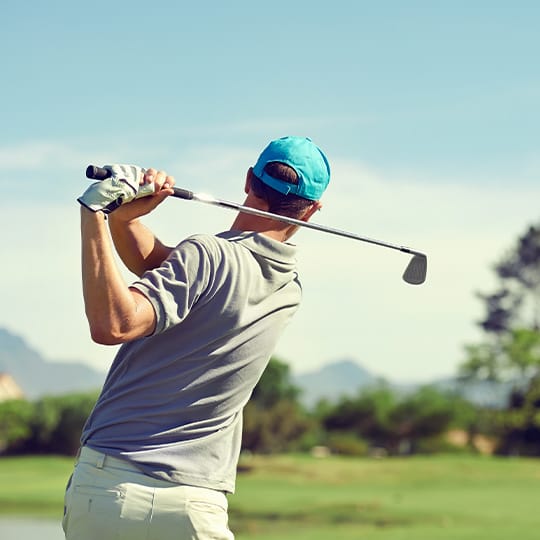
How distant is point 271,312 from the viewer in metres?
2.94

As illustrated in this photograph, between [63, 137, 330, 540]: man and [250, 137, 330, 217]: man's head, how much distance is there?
0.43ft

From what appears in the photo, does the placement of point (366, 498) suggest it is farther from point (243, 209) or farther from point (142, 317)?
point (142, 317)

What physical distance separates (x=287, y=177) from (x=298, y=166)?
0.13ft

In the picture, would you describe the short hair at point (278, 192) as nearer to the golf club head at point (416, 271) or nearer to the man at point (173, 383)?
the man at point (173, 383)

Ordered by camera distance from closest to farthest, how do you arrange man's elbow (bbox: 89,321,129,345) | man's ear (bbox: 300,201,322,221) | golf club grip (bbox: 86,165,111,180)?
man's elbow (bbox: 89,321,129,345) < golf club grip (bbox: 86,165,111,180) < man's ear (bbox: 300,201,322,221)

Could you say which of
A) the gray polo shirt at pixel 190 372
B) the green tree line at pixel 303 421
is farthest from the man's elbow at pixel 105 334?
the green tree line at pixel 303 421

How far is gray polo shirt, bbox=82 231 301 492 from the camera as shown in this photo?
8.79 feet

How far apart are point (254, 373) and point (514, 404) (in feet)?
154

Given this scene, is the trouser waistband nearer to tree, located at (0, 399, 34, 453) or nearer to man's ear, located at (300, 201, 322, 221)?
man's ear, located at (300, 201, 322, 221)

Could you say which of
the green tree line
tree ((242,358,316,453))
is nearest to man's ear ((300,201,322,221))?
tree ((242,358,316,453))

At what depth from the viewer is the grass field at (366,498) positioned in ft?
52.6

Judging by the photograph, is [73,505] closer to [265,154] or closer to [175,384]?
[175,384]

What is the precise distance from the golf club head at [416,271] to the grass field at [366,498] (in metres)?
11.5

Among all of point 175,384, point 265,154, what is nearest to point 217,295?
point 175,384
